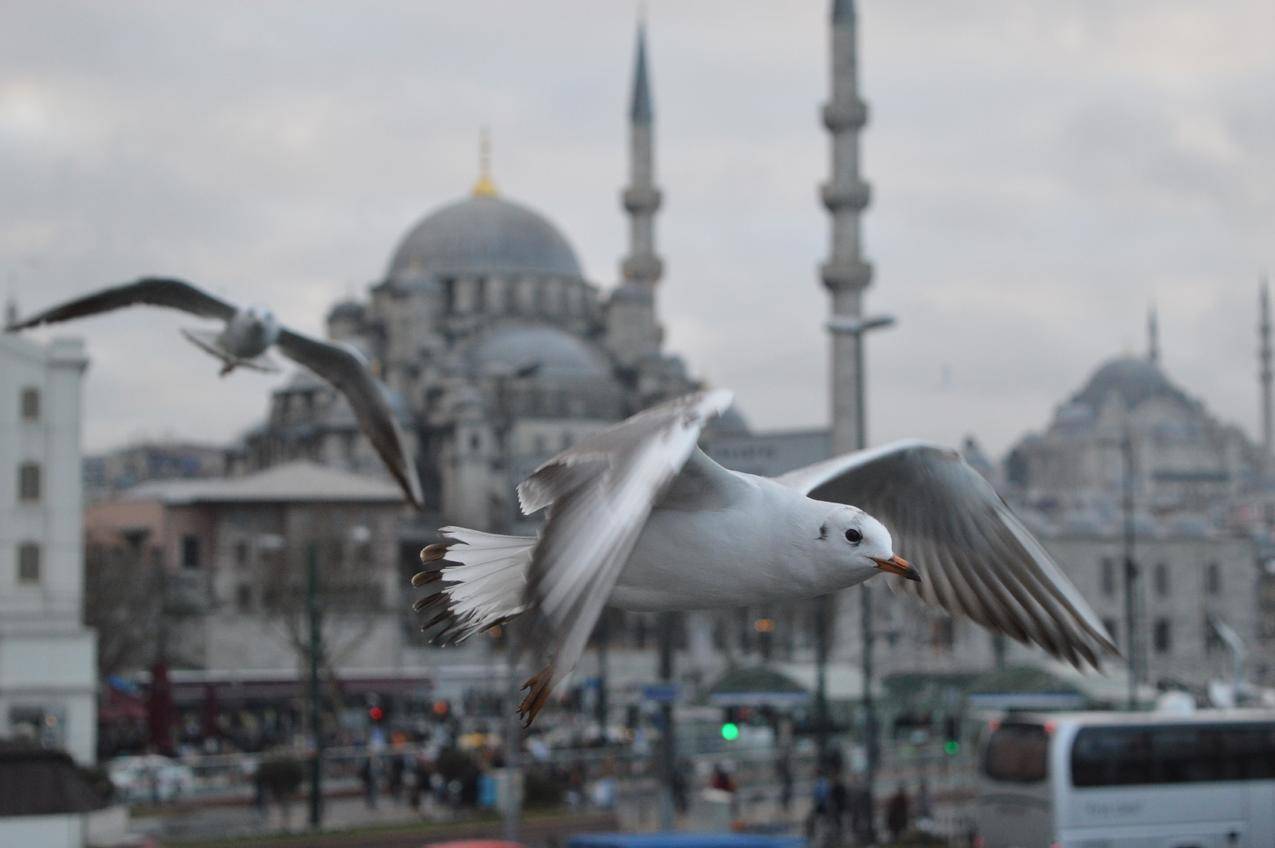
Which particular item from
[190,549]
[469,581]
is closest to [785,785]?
[469,581]

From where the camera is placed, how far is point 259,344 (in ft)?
18.9

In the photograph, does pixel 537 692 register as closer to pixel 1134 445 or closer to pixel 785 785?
pixel 785 785

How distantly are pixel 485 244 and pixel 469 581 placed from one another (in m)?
96.0

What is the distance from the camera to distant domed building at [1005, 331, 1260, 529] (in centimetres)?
14800

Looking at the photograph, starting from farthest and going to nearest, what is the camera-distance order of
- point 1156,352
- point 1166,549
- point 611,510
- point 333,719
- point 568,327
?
point 1156,352, point 568,327, point 1166,549, point 333,719, point 611,510

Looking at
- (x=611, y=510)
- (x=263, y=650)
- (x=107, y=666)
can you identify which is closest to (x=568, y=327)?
(x=263, y=650)

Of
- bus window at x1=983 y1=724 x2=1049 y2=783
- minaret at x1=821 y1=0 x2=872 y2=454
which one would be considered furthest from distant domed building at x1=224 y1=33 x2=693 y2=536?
bus window at x1=983 y1=724 x2=1049 y2=783

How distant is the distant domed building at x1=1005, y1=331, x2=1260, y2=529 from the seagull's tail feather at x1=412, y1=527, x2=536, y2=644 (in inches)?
5447

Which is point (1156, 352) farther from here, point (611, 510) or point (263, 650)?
point (611, 510)

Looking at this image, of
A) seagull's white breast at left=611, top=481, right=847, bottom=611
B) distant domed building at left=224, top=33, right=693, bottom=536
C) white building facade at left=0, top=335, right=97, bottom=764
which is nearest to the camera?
seagull's white breast at left=611, top=481, right=847, bottom=611

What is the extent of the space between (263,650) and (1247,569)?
124 ft

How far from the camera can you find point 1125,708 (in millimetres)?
37406

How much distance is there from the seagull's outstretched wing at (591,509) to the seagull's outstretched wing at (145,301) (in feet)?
8.06

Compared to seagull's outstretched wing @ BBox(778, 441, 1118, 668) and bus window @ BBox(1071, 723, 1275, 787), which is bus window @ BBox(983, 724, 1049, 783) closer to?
bus window @ BBox(1071, 723, 1275, 787)
